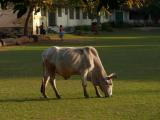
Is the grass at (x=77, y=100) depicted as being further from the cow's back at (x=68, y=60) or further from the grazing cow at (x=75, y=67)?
the cow's back at (x=68, y=60)

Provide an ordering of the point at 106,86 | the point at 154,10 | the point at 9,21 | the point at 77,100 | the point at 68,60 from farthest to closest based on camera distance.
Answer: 1. the point at 154,10
2. the point at 9,21
3. the point at 106,86
4. the point at 68,60
5. the point at 77,100

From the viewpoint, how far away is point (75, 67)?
1439cm

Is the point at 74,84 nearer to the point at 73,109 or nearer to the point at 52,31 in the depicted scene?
the point at 73,109

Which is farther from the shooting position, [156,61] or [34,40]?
[34,40]

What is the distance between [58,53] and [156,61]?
46.1 ft

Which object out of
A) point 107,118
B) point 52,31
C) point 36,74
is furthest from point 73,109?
point 52,31

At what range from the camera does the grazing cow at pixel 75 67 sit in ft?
47.1

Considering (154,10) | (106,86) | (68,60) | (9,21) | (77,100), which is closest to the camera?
(77,100)

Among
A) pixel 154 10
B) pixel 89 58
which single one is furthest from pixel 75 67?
pixel 154 10

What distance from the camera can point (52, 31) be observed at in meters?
72.4

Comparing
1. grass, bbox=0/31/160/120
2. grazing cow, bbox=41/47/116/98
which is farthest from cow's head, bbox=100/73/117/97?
grass, bbox=0/31/160/120

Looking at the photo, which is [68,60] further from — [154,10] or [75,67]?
[154,10]

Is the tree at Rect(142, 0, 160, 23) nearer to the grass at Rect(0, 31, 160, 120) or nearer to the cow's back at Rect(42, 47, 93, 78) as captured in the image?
the grass at Rect(0, 31, 160, 120)

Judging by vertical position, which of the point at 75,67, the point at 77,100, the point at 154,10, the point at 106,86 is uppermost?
the point at 154,10
